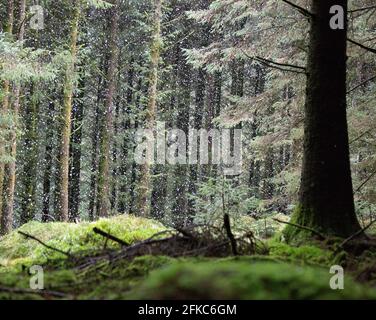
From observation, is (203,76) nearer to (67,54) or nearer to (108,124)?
(108,124)

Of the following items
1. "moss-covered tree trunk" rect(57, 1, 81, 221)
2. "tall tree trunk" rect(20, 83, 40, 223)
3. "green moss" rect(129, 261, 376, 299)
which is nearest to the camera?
"green moss" rect(129, 261, 376, 299)

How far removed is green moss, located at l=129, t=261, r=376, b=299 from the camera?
1.39 m

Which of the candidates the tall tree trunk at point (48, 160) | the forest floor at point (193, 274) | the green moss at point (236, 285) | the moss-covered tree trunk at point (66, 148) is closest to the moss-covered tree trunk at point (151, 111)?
the moss-covered tree trunk at point (66, 148)

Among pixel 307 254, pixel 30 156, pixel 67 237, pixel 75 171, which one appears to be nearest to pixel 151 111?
pixel 30 156

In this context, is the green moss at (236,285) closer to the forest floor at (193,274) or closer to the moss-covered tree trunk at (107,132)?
the forest floor at (193,274)


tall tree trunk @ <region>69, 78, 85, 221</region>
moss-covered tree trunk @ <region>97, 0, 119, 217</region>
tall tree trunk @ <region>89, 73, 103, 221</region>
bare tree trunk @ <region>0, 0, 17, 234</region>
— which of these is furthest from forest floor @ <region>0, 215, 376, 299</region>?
tall tree trunk @ <region>89, 73, 103, 221</region>

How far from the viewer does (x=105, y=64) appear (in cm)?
2548

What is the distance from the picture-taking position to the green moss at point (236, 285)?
4.57 ft

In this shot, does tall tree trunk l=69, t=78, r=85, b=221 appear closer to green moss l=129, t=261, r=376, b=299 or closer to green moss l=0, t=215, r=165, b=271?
green moss l=0, t=215, r=165, b=271

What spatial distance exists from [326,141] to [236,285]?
2904mm

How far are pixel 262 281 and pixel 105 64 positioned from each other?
25149mm

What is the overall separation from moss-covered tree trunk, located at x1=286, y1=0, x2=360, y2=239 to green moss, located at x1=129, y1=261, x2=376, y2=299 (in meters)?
2.44

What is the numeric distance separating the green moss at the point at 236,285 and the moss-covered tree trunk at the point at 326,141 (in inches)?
96.0
